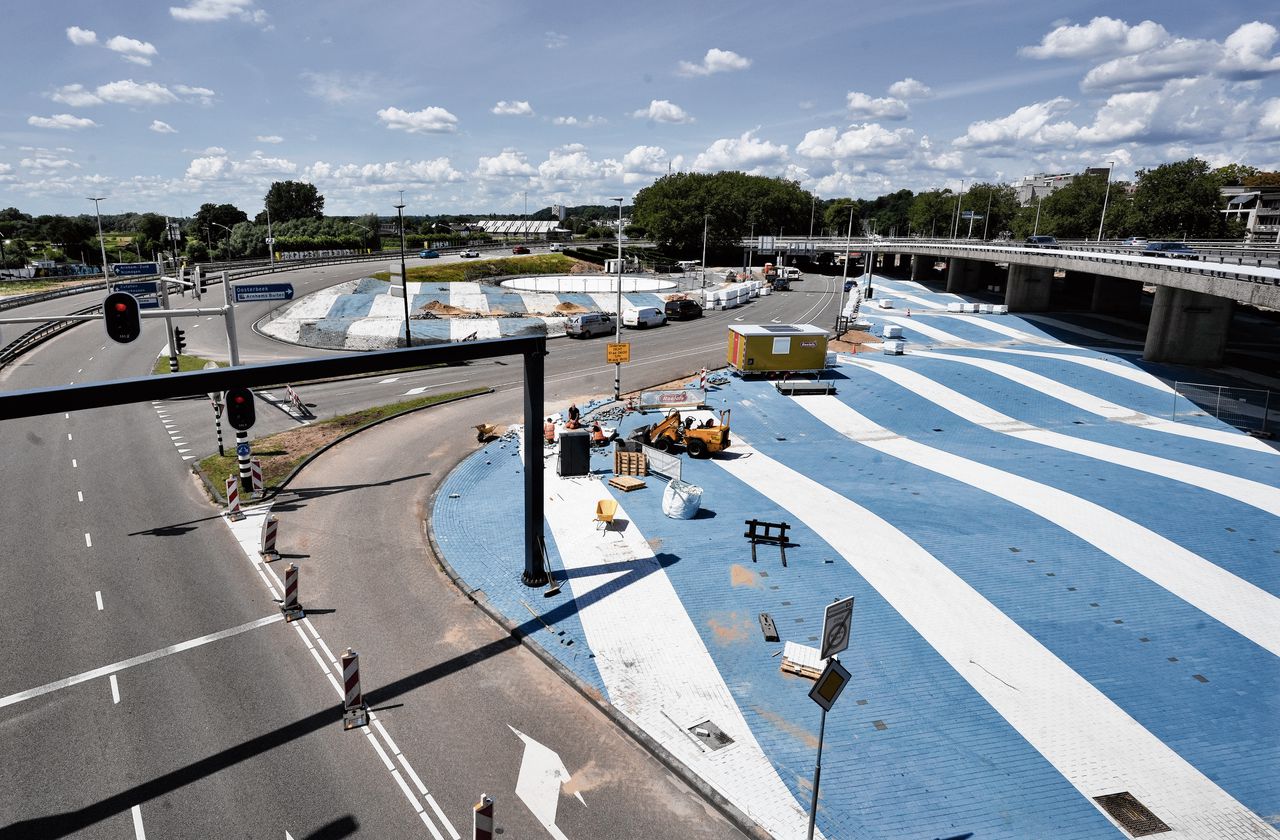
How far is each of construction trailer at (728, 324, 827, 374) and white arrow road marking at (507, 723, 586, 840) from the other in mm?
27748

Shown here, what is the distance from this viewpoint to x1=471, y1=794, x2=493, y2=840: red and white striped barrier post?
862 cm

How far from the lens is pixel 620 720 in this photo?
12266 mm

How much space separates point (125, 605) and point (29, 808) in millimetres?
6351

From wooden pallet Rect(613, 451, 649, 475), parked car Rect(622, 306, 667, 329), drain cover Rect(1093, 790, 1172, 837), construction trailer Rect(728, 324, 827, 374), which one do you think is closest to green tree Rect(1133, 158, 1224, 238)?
parked car Rect(622, 306, 667, 329)

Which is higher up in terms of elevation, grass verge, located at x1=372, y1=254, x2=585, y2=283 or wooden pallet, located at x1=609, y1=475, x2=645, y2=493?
grass verge, located at x1=372, y1=254, x2=585, y2=283

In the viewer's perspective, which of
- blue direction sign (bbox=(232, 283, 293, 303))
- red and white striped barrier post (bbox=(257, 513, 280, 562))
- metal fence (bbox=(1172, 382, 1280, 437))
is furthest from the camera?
metal fence (bbox=(1172, 382, 1280, 437))

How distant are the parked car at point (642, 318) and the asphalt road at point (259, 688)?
36.0m

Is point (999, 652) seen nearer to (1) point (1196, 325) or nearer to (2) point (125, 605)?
(2) point (125, 605)

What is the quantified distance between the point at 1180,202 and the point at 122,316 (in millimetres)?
110067

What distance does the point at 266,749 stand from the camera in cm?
1134

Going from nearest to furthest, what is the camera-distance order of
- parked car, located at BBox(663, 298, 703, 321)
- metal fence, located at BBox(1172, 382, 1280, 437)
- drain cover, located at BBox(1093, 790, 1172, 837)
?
drain cover, located at BBox(1093, 790, 1172, 837) < metal fence, located at BBox(1172, 382, 1280, 437) < parked car, located at BBox(663, 298, 703, 321)

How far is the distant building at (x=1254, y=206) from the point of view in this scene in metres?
127

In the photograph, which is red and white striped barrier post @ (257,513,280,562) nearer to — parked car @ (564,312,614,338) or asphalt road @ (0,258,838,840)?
asphalt road @ (0,258,838,840)

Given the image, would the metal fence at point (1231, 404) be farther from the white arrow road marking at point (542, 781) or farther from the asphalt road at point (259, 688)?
the asphalt road at point (259, 688)
